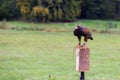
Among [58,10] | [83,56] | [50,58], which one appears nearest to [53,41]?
[50,58]

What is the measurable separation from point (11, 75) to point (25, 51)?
9.28 metres

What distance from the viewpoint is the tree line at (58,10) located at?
48.8 meters

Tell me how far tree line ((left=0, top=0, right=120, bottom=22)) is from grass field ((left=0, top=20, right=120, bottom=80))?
573 inches

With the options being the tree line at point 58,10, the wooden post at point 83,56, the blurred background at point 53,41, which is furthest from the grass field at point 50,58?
the tree line at point 58,10

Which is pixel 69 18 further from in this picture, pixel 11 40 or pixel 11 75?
pixel 11 75

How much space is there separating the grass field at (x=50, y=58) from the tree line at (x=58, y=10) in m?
14.6

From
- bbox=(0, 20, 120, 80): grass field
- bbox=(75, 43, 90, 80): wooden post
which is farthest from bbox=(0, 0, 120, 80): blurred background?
bbox=(75, 43, 90, 80): wooden post

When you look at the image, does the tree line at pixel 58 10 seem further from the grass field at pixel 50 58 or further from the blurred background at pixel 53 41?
the grass field at pixel 50 58

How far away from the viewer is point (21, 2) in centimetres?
5059

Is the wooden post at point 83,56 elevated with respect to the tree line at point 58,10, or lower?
elevated

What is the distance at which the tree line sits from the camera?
48.8 m

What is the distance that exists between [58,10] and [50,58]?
28132mm

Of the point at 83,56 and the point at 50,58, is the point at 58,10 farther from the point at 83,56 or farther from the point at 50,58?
the point at 83,56

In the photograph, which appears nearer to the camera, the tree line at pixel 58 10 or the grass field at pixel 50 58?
the grass field at pixel 50 58
